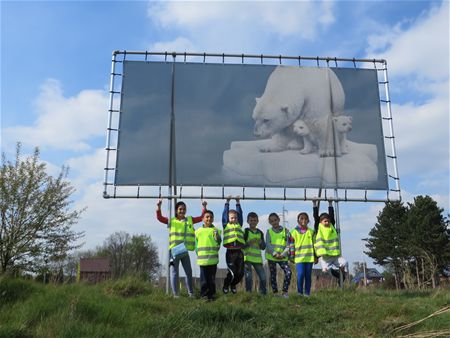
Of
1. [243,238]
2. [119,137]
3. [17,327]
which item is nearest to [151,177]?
[119,137]

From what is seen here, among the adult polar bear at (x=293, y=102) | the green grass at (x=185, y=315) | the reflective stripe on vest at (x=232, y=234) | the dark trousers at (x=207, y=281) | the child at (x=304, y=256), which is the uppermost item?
the adult polar bear at (x=293, y=102)

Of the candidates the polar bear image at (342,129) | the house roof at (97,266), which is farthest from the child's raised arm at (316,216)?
the house roof at (97,266)

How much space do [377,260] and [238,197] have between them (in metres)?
32.9

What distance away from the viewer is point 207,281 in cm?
721

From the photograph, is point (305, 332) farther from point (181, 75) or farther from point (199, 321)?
point (181, 75)

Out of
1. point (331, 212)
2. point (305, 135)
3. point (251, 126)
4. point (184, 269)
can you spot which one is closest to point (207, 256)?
point (184, 269)

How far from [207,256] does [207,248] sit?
0.42 feet

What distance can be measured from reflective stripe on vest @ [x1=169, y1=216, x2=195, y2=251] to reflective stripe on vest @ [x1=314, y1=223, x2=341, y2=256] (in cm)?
224

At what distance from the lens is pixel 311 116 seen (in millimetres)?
10156

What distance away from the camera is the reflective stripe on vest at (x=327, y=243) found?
8023 mm

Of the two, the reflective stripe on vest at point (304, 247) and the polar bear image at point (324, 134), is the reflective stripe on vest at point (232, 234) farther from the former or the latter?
the polar bear image at point (324, 134)

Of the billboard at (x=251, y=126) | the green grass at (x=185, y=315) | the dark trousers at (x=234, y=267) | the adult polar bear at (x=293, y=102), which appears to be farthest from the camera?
the adult polar bear at (x=293, y=102)

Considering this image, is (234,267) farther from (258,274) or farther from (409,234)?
(409,234)

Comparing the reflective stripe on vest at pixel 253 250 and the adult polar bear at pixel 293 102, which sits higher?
the adult polar bear at pixel 293 102
